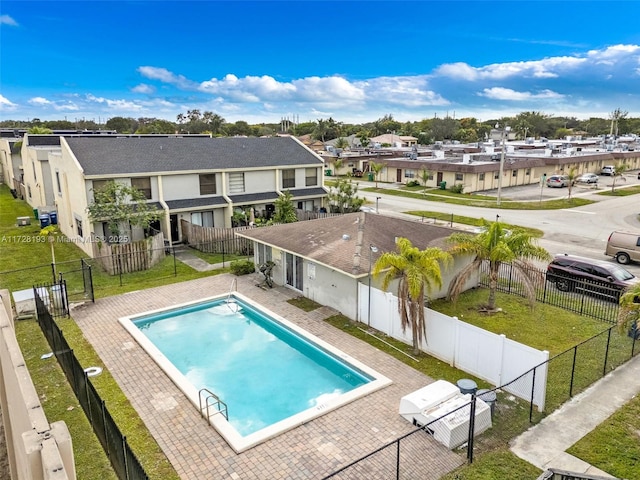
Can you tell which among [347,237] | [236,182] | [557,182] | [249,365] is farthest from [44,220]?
[557,182]

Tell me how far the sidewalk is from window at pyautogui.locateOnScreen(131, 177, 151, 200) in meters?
25.7

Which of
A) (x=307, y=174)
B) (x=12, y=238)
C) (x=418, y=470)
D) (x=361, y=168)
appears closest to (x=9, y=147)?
(x=12, y=238)

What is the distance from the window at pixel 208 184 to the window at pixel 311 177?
8.16 metres

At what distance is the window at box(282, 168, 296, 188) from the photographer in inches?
1437

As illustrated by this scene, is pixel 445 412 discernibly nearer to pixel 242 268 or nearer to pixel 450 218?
pixel 242 268

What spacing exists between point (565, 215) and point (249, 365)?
33734 millimetres

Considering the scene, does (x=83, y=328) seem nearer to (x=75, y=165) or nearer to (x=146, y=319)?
(x=146, y=319)

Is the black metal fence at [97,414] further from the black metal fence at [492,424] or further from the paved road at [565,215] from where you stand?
the paved road at [565,215]

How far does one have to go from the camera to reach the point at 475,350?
14305 mm

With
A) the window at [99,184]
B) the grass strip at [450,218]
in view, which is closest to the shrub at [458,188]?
the grass strip at [450,218]

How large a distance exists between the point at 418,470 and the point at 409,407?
195 cm

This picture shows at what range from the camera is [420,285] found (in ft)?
48.4

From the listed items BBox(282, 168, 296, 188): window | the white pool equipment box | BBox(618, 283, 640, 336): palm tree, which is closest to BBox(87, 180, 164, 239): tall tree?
BBox(282, 168, 296, 188): window

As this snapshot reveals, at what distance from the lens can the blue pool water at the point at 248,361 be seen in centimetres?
1384
